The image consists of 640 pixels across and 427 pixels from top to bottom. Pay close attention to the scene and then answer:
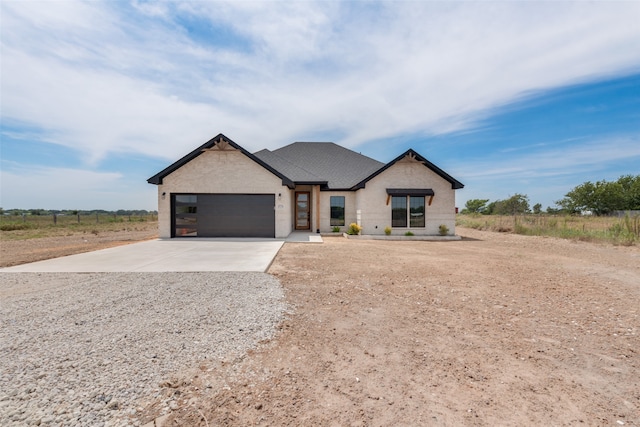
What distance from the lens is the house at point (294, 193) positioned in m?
15.1

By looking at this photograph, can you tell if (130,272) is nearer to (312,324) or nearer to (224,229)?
(312,324)

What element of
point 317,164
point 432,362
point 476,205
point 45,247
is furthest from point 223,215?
point 476,205

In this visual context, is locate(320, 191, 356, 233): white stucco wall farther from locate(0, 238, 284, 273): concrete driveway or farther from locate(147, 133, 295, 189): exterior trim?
locate(0, 238, 284, 273): concrete driveway

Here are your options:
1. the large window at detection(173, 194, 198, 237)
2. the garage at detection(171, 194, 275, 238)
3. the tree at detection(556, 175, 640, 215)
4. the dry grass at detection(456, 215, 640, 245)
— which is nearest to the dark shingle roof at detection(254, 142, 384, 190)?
the garage at detection(171, 194, 275, 238)

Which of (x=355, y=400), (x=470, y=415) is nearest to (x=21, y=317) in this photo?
(x=355, y=400)

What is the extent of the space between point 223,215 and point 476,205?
237 feet

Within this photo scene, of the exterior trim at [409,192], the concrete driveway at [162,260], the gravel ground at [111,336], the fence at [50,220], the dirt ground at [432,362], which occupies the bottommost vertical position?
the dirt ground at [432,362]

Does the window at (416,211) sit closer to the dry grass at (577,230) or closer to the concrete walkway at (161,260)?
the dry grass at (577,230)

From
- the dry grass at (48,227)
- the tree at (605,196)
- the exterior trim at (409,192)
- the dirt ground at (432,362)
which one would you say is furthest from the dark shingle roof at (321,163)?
the tree at (605,196)

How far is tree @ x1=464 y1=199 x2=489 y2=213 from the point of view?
7097 centimetres

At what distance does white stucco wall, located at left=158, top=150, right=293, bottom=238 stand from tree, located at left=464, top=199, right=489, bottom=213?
222ft

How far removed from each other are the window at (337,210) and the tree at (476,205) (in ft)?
206

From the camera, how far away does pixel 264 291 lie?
5.77 meters

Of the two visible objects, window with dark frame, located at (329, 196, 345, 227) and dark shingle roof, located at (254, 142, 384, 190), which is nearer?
window with dark frame, located at (329, 196, 345, 227)
